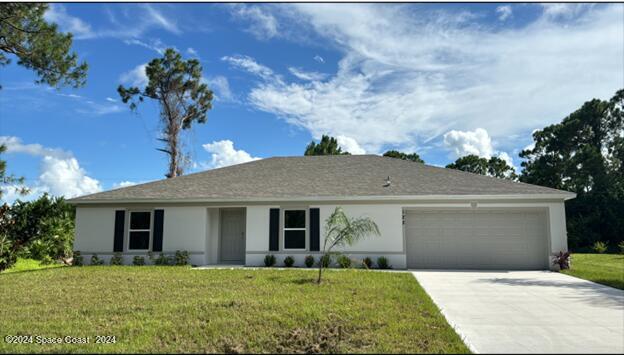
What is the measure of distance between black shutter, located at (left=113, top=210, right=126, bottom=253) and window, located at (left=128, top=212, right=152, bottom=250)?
296mm

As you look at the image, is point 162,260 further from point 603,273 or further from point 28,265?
point 603,273

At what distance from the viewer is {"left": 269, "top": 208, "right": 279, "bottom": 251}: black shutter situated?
49.9ft

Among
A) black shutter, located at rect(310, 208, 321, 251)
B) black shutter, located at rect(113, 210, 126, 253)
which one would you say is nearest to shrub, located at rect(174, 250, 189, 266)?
black shutter, located at rect(113, 210, 126, 253)

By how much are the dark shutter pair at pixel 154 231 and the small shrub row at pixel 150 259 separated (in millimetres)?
308

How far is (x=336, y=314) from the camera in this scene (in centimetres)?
708

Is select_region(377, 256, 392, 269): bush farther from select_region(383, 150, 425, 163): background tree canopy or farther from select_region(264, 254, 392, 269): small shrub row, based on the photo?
select_region(383, 150, 425, 163): background tree canopy

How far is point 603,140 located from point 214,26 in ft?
112

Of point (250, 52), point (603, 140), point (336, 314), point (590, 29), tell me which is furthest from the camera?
point (603, 140)

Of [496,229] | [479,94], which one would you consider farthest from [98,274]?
[479,94]

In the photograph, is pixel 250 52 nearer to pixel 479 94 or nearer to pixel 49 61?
pixel 49 61

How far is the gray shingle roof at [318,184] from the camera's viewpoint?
1505 centimetres

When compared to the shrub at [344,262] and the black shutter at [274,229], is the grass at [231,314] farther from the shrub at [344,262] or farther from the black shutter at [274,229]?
the black shutter at [274,229]

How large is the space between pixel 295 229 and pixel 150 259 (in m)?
5.89

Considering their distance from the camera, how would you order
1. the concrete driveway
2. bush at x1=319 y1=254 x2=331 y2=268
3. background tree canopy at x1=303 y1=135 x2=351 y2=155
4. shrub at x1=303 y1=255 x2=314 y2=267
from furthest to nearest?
background tree canopy at x1=303 y1=135 x2=351 y2=155
shrub at x1=303 y1=255 x2=314 y2=267
bush at x1=319 y1=254 x2=331 y2=268
the concrete driveway
